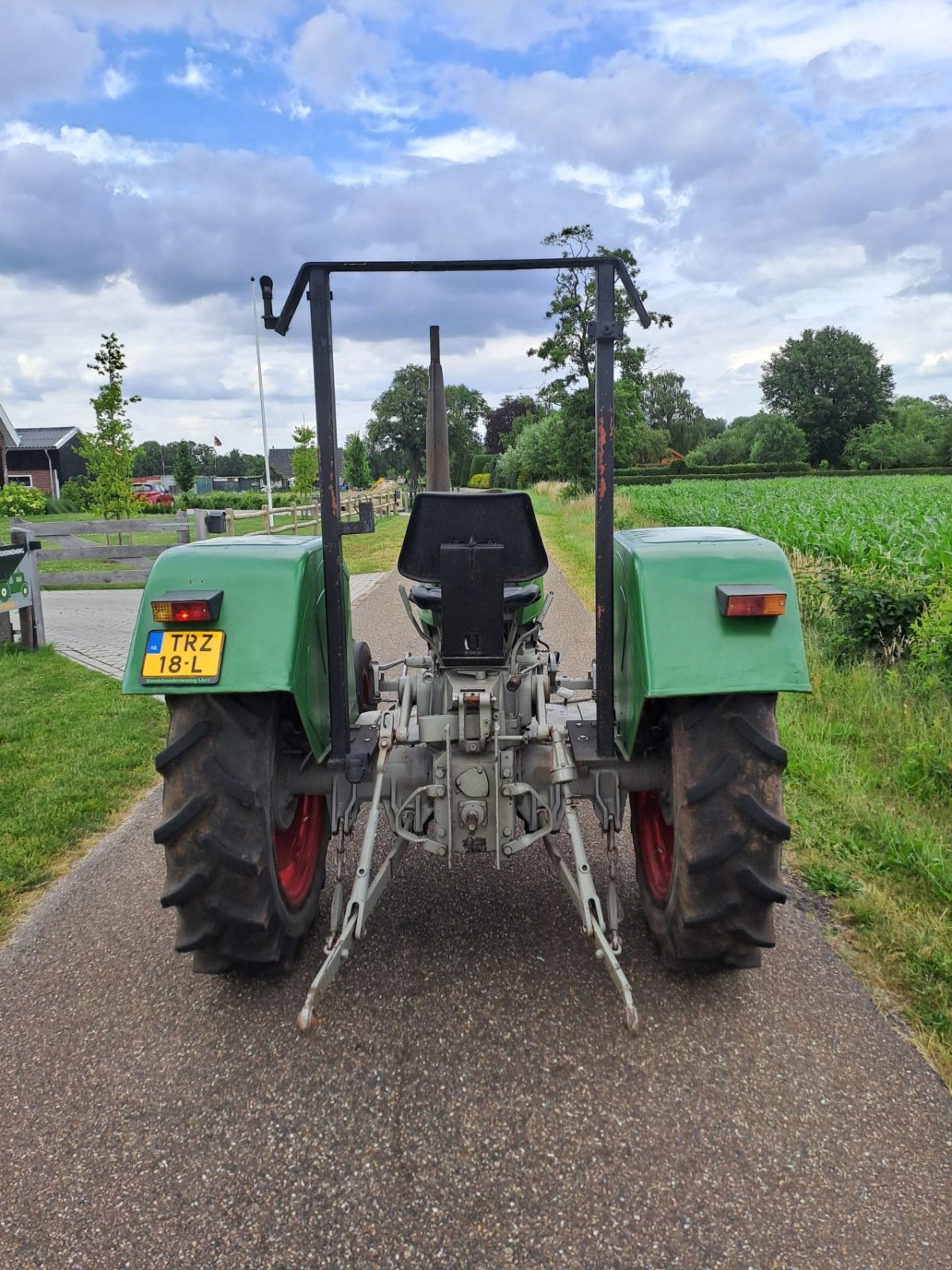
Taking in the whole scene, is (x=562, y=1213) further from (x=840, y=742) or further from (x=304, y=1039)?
(x=840, y=742)

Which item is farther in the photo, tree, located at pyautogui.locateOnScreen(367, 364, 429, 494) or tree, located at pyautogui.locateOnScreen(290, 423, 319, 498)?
tree, located at pyautogui.locateOnScreen(290, 423, 319, 498)

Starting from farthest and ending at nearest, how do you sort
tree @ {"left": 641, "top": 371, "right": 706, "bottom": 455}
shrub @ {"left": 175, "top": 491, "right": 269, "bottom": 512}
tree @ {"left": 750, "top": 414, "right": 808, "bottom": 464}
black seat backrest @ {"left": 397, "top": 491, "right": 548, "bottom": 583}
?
tree @ {"left": 641, "top": 371, "right": 706, "bottom": 455}, tree @ {"left": 750, "top": 414, "right": 808, "bottom": 464}, shrub @ {"left": 175, "top": 491, "right": 269, "bottom": 512}, black seat backrest @ {"left": 397, "top": 491, "right": 548, "bottom": 583}

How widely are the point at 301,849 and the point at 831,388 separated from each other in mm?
Result: 91523

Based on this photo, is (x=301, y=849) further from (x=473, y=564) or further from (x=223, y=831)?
(x=473, y=564)

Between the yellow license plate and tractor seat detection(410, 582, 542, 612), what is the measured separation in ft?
2.50

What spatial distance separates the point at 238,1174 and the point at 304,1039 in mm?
505

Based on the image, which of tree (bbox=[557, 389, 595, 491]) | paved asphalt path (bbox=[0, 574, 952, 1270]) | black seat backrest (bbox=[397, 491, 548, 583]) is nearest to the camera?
paved asphalt path (bbox=[0, 574, 952, 1270])

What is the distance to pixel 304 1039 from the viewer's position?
2527mm

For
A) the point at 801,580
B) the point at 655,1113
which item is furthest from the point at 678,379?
the point at 655,1113

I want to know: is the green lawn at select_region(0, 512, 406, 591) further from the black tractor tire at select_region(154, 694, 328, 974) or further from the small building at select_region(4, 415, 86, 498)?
the small building at select_region(4, 415, 86, 498)

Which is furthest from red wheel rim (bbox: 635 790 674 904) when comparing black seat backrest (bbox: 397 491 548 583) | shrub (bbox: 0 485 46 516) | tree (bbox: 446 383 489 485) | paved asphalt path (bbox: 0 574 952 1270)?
shrub (bbox: 0 485 46 516)

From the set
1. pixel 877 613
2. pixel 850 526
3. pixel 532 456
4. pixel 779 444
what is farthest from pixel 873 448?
pixel 877 613

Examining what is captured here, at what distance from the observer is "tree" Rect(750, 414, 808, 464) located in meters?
77.2

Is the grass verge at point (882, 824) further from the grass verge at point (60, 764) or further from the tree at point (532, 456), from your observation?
the tree at point (532, 456)
